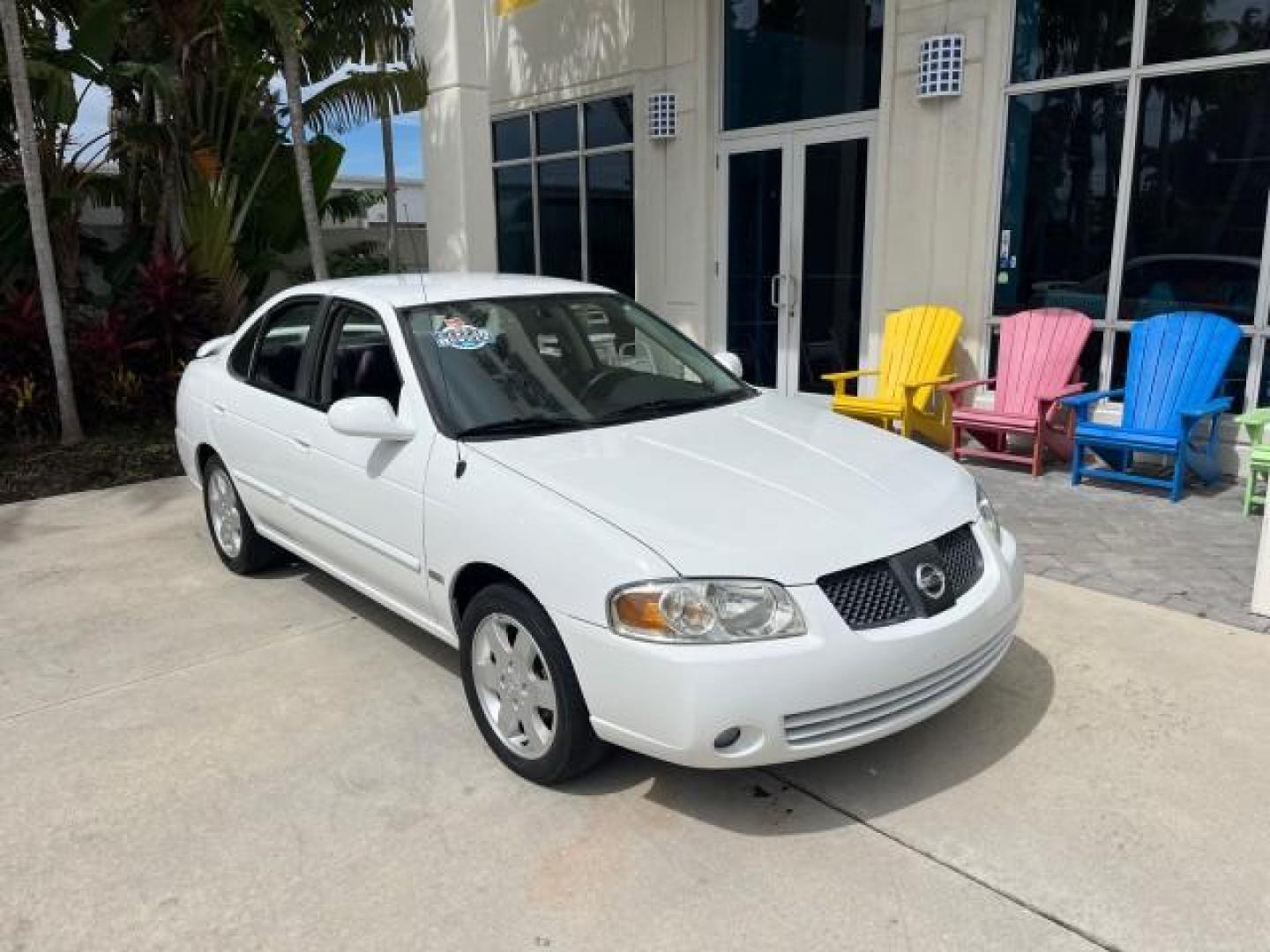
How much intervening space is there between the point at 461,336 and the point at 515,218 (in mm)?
9604

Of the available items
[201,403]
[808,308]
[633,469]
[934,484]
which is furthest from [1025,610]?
[808,308]

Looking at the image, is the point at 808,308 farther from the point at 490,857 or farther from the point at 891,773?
the point at 490,857

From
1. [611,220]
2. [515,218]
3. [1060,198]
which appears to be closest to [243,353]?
[1060,198]

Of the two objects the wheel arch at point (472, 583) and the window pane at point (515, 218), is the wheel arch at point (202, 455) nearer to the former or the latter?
the wheel arch at point (472, 583)

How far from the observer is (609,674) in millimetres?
2805

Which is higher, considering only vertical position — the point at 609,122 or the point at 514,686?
the point at 609,122

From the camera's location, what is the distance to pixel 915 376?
7.90 m

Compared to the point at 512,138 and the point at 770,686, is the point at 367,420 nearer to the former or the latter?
the point at 770,686

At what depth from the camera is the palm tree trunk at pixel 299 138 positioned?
8734mm

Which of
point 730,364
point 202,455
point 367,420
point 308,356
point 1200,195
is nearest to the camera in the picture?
point 367,420

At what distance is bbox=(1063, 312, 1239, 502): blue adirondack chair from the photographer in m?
6.14

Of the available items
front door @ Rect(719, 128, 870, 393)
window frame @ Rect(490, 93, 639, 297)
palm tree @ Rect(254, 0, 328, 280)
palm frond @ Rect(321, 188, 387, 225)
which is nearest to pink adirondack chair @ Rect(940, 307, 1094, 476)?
front door @ Rect(719, 128, 870, 393)

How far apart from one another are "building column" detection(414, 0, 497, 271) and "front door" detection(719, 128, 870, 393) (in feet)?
8.38

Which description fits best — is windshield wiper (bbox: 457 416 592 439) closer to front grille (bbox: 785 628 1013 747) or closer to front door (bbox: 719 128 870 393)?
front grille (bbox: 785 628 1013 747)
